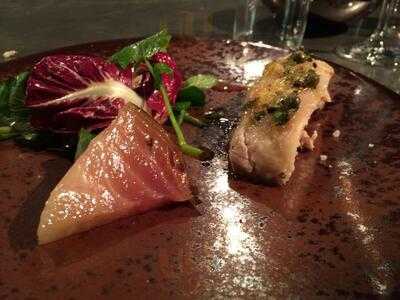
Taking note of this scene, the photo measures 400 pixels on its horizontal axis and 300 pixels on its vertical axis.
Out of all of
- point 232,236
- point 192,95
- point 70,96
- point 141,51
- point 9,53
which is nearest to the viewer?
point 232,236

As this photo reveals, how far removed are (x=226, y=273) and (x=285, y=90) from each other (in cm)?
56

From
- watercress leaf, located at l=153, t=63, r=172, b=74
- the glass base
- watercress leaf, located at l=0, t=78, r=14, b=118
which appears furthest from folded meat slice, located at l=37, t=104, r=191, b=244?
the glass base

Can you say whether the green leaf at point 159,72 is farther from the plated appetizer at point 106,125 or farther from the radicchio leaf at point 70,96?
the radicchio leaf at point 70,96

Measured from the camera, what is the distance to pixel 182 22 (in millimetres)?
2980

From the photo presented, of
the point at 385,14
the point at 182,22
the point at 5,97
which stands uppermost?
the point at 5,97

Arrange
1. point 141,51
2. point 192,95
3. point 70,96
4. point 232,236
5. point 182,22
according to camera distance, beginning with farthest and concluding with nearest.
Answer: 1. point 182,22
2. point 192,95
3. point 141,51
4. point 70,96
5. point 232,236

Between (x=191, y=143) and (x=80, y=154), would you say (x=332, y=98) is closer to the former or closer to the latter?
(x=191, y=143)

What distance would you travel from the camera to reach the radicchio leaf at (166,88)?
1481mm

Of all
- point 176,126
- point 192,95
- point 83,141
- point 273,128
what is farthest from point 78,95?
point 273,128

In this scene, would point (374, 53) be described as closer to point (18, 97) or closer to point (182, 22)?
point (182, 22)

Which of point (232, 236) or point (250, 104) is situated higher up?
point (250, 104)

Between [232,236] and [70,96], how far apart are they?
56 cm

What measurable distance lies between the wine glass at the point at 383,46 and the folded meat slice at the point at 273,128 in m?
1.27

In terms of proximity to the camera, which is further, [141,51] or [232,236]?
[141,51]
